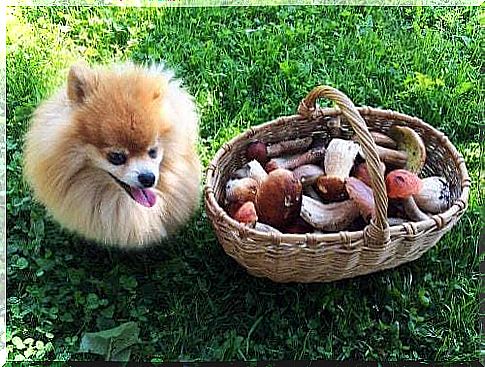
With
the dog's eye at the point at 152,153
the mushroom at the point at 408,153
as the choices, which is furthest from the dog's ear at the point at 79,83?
the mushroom at the point at 408,153

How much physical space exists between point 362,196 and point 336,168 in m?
0.09

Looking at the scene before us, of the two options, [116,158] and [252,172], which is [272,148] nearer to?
[252,172]

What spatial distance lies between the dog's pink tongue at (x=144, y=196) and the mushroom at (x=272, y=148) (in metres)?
0.20

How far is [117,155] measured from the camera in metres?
0.88

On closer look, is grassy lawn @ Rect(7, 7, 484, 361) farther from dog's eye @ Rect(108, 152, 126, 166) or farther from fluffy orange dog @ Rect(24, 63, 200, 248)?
dog's eye @ Rect(108, 152, 126, 166)

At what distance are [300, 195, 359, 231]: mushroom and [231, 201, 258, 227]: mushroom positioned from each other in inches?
2.8

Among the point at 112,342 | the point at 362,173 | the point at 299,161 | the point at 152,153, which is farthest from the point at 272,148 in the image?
the point at 112,342

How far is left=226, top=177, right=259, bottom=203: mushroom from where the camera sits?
3.32 ft

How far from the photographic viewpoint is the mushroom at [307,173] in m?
1.03

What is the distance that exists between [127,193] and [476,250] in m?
0.55

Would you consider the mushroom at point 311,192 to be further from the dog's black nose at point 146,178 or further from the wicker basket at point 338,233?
the dog's black nose at point 146,178

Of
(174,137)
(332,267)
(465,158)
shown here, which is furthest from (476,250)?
(174,137)

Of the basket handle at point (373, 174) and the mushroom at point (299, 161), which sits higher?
the basket handle at point (373, 174)

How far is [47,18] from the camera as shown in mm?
1049
